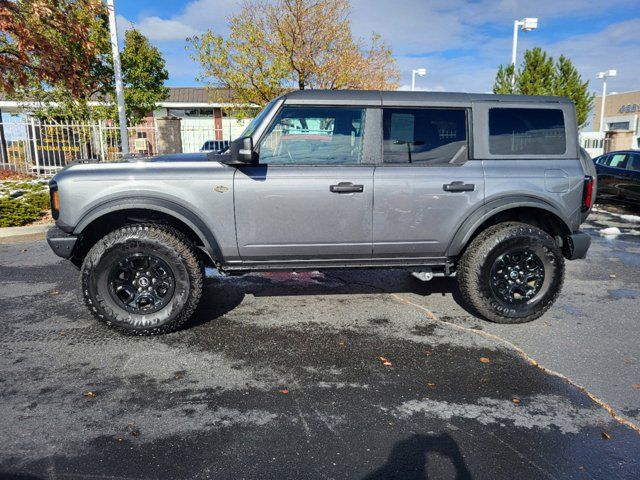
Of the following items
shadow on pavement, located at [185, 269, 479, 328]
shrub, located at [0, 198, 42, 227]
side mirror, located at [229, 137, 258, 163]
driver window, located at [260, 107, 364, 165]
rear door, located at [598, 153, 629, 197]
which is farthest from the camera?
rear door, located at [598, 153, 629, 197]

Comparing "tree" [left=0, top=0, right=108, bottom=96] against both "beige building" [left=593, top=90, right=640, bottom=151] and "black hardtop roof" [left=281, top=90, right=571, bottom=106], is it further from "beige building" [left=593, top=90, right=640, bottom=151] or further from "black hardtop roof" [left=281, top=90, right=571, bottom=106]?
"beige building" [left=593, top=90, right=640, bottom=151]

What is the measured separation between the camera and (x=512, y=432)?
2.60 m

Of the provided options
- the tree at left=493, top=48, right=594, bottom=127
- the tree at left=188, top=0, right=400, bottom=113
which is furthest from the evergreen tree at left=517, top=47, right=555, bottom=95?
the tree at left=188, top=0, right=400, bottom=113

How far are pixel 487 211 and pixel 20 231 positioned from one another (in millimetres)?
7594

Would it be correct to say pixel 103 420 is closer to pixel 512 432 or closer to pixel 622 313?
pixel 512 432

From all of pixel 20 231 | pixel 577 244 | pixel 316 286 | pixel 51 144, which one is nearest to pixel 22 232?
pixel 20 231

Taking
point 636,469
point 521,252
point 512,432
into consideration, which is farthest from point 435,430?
point 521,252

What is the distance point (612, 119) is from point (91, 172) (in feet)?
209

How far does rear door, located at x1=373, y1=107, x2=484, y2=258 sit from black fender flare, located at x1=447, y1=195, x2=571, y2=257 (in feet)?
0.18

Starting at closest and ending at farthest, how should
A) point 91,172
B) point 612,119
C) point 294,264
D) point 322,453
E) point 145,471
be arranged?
point 145,471 < point 322,453 < point 91,172 < point 294,264 < point 612,119

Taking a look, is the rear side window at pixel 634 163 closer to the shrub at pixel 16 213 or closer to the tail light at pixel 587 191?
the tail light at pixel 587 191

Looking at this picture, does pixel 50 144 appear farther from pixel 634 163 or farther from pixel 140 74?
pixel 634 163

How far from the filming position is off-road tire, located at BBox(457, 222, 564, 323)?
406 centimetres

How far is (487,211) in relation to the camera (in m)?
4.04
